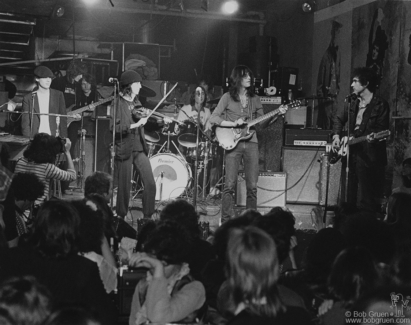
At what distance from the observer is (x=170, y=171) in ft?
36.5

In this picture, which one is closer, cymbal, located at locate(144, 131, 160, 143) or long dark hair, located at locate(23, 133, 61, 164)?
long dark hair, located at locate(23, 133, 61, 164)

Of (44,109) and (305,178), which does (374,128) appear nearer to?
(305,178)

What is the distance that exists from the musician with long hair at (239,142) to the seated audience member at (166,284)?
4.89 metres

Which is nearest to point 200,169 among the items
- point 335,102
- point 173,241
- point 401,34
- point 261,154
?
point 261,154

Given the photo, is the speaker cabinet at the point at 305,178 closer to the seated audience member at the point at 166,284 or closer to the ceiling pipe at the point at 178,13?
the ceiling pipe at the point at 178,13

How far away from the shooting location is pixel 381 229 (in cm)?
467

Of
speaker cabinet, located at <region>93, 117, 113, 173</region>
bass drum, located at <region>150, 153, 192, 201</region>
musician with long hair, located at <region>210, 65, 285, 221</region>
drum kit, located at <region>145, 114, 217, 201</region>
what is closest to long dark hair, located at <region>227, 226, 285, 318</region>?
musician with long hair, located at <region>210, 65, 285, 221</region>

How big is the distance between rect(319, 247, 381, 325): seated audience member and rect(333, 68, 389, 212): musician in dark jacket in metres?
4.74

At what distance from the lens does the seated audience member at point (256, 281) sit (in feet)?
9.41

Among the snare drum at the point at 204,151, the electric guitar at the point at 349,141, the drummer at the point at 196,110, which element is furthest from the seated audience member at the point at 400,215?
the drummer at the point at 196,110

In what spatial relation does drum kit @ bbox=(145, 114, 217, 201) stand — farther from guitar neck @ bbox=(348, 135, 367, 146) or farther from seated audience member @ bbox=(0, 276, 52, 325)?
seated audience member @ bbox=(0, 276, 52, 325)

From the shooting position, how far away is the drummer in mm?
12141

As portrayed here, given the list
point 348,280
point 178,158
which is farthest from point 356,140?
point 348,280

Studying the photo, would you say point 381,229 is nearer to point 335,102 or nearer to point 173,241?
point 173,241
